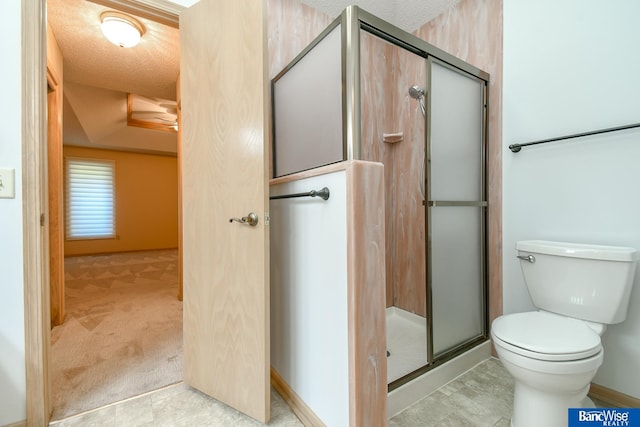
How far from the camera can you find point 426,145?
1.56 m

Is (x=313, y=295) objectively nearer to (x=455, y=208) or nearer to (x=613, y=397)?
(x=455, y=208)

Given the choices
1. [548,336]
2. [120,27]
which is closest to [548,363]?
[548,336]

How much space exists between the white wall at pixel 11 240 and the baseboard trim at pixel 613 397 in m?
2.70

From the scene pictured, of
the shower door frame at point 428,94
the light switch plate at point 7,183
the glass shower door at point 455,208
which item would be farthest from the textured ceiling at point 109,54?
the glass shower door at point 455,208

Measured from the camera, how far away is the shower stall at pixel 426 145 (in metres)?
1.29

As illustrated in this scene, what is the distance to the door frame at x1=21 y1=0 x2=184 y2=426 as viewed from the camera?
123 cm

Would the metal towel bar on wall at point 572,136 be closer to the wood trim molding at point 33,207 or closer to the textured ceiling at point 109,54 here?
the wood trim molding at point 33,207

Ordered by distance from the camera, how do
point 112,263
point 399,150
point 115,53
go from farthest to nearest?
point 112,263 < point 115,53 < point 399,150

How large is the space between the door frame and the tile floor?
9.1 inches

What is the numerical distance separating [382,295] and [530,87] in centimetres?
160

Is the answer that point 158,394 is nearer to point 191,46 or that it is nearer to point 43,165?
point 43,165

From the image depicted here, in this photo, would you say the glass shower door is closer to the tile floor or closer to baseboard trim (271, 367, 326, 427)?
the tile floor

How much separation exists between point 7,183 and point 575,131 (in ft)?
8.93

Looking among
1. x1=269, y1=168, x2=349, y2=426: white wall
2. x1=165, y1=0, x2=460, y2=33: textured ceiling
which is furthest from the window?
x1=269, y1=168, x2=349, y2=426: white wall
